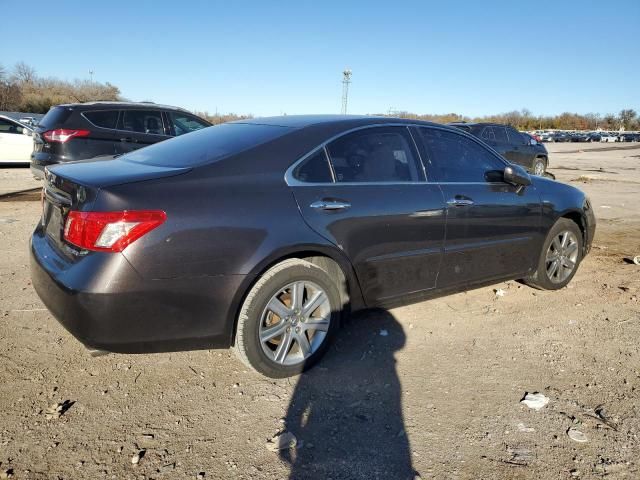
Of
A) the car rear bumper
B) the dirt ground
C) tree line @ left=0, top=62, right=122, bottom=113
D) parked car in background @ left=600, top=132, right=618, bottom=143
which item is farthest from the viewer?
parked car in background @ left=600, top=132, right=618, bottom=143

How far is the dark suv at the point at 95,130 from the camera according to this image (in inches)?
295

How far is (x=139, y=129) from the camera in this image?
806cm

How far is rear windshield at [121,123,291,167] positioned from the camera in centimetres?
297

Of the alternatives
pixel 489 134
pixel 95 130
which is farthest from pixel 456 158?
pixel 489 134

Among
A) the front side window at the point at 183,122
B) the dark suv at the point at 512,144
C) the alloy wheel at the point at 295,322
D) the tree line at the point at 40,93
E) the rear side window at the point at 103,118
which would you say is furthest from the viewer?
the tree line at the point at 40,93

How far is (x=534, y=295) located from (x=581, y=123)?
11788 centimetres

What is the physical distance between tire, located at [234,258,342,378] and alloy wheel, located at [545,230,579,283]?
2.54m

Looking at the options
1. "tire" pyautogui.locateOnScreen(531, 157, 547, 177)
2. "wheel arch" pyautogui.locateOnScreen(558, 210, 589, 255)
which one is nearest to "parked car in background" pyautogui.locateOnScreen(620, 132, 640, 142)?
"tire" pyautogui.locateOnScreen(531, 157, 547, 177)

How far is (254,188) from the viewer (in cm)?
280

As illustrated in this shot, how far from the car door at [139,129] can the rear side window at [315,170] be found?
5570 mm

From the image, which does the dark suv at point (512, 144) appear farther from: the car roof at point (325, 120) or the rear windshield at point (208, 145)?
the rear windshield at point (208, 145)

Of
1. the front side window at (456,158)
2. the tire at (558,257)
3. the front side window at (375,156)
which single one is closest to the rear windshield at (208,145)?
the front side window at (375,156)

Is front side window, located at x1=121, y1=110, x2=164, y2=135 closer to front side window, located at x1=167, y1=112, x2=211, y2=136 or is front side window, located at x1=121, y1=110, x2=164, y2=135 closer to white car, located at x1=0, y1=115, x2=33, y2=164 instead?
front side window, located at x1=167, y1=112, x2=211, y2=136

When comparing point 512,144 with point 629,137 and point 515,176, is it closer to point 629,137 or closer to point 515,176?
point 515,176
